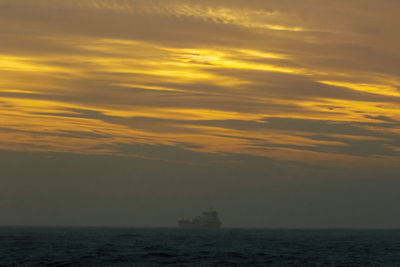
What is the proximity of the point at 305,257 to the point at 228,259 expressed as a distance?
489 inches

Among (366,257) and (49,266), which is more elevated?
(366,257)

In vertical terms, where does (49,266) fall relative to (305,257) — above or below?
below

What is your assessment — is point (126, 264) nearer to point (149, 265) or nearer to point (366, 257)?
point (149, 265)

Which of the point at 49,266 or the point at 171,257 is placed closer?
the point at 49,266

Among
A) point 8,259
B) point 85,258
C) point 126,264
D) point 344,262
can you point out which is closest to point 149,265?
point 126,264

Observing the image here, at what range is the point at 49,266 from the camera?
69688mm

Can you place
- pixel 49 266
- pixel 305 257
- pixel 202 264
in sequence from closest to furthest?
pixel 49 266
pixel 202 264
pixel 305 257

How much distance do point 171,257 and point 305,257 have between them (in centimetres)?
1907

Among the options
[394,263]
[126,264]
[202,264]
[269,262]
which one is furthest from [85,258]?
[394,263]

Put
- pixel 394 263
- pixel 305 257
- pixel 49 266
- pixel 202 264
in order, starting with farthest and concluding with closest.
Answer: pixel 305 257 < pixel 394 263 < pixel 202 264 < pixel 49 266

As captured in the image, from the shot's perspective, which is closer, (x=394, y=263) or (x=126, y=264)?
(x=126, y=264)

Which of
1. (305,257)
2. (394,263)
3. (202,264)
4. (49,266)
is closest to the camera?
(49,266)

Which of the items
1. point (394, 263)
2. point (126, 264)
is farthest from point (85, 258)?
point (394, 263)

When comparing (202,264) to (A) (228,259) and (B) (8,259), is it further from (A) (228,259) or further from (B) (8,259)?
(B) (8,259)
